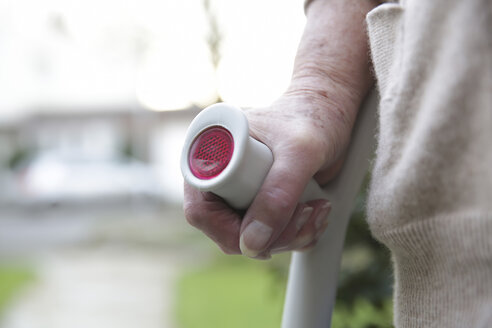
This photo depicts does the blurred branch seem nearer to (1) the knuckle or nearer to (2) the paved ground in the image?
(2) the paved ground

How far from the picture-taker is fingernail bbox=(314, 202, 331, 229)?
0.69 metres

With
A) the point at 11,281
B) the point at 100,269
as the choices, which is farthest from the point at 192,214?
the point at 100,269

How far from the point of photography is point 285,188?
0.59m

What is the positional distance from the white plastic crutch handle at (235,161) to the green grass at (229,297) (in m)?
2.20

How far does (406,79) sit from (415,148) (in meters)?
0.09

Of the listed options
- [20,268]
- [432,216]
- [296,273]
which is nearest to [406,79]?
[432,216]

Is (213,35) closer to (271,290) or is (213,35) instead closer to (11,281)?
(271,290)

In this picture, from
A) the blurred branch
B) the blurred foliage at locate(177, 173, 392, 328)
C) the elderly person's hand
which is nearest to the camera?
the elderly person's hand

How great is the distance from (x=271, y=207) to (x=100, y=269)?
5633mm

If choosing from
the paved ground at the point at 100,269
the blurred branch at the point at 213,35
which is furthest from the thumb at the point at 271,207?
the paved ground at the point at 100,269

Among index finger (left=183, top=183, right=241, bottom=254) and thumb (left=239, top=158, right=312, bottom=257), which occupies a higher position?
thumb (left=239, top=158, right=312, bottom=257)

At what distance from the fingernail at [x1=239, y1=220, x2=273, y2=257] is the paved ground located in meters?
3.52

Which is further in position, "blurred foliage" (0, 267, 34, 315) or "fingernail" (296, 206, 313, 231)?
"blurred foliage" (0, 267, 34, 315)

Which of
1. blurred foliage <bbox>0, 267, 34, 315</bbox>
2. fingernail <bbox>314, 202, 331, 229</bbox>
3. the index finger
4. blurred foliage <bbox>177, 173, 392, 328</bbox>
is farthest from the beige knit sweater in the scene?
blurred foliage <bbox>0, 267, 34, 315</bbox>
